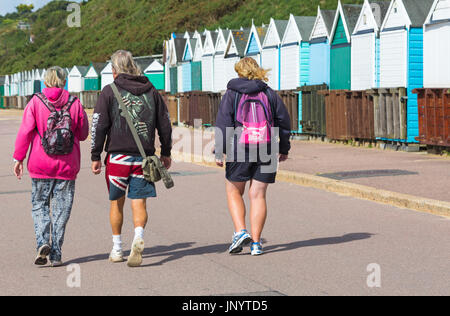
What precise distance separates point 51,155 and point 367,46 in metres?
14.5

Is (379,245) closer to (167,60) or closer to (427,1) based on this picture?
(427,1)

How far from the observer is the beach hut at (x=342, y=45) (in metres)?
22.1

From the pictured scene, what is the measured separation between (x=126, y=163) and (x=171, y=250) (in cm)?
121

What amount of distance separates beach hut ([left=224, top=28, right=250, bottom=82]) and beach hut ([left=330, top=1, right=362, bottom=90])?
7.32 m

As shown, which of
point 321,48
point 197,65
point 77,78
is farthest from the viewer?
point 77,78

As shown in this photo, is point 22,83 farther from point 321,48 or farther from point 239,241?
point 239,241

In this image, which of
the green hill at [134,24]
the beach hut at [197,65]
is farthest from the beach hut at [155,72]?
the beach hut at [197,65]

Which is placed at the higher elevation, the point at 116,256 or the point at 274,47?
the point at 274,47

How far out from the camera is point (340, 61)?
22.6 metres

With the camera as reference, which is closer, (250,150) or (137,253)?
(137,253)

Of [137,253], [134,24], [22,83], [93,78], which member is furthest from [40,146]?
[134,24]

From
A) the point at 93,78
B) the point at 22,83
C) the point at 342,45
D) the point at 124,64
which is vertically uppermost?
the point at 22,83

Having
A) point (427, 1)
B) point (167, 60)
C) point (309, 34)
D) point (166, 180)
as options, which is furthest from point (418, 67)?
point (167, 60)

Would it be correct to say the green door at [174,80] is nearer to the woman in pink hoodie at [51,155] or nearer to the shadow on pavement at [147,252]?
the shadow on pavement at [147,252]
